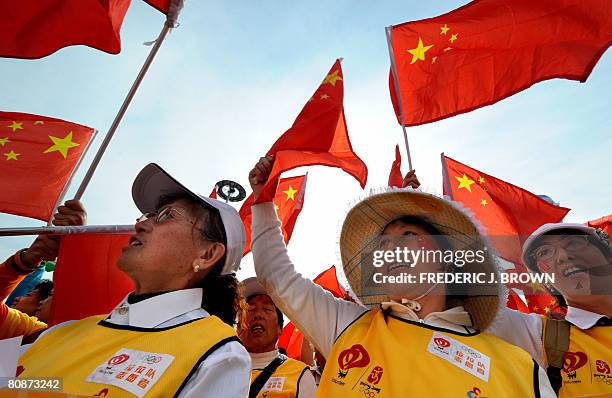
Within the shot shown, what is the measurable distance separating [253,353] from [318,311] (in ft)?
7.24

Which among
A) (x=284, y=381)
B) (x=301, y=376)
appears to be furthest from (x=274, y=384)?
(x=301, y=376)

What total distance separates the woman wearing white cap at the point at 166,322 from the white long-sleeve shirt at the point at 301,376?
1578mm

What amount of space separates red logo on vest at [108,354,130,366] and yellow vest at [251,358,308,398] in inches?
89.8

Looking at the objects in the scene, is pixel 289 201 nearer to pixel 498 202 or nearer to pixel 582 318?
pixel 498 202

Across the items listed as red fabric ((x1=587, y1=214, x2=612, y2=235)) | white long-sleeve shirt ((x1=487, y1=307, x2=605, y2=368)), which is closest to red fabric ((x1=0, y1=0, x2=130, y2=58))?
white long-sleeve shirt ((x1=487, y1=307, x2=605, y2=368))

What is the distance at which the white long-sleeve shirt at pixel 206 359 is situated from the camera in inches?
59.8

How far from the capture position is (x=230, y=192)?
3.15m

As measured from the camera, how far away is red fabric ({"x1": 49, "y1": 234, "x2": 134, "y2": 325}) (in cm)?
261

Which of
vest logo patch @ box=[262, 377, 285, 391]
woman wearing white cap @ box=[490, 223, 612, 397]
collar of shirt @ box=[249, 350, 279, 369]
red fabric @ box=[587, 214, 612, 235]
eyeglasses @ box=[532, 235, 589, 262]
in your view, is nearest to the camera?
woman wearing white cap @ box=[490, 223, 612, 397]

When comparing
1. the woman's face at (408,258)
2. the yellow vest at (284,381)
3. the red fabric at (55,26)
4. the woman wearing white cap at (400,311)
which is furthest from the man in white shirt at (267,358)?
the red fabric at (55,26)

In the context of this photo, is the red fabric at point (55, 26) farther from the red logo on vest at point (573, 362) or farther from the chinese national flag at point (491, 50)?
the red logo on vest at point (573, 362)

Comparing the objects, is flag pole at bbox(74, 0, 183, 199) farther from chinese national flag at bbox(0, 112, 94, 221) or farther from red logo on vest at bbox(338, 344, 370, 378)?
red logo on vest at bbox(338, 344, 370, 378)

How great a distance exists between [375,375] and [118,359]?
3.29 feet

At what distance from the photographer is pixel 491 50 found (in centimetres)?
457
